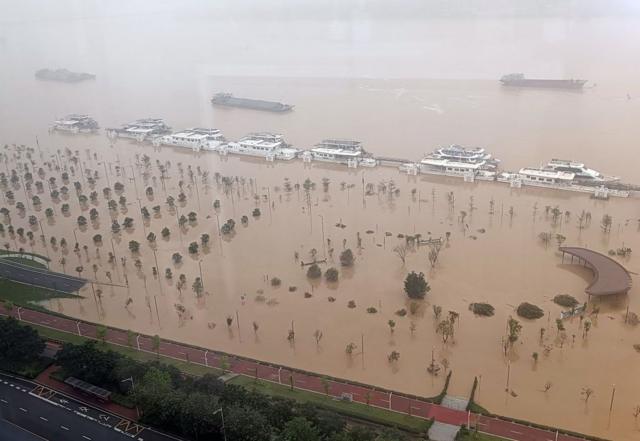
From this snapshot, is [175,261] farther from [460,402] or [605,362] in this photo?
[605,362]

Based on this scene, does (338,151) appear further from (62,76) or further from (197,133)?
(62,76)

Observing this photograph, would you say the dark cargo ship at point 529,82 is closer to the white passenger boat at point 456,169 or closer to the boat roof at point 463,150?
the boat roof at point 463,150

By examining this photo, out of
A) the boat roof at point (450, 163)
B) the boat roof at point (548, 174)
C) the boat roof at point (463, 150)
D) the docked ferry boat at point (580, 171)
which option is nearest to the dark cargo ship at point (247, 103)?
the boat roof at point (463, 150)

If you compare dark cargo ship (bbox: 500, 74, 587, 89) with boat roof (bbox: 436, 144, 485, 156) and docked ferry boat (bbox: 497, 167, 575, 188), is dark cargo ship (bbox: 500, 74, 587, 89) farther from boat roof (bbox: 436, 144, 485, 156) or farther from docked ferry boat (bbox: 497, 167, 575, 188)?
docked ferry boat (bbox: 497, 167, 575, 188)

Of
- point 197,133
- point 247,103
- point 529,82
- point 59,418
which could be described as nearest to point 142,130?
point 197,133

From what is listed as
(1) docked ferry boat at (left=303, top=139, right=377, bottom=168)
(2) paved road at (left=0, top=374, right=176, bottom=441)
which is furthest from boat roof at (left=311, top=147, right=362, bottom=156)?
(2) paved road at (left=0, top=374, right=176, bottom=441)

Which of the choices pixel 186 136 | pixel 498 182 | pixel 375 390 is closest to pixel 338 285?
pixel 375 390
